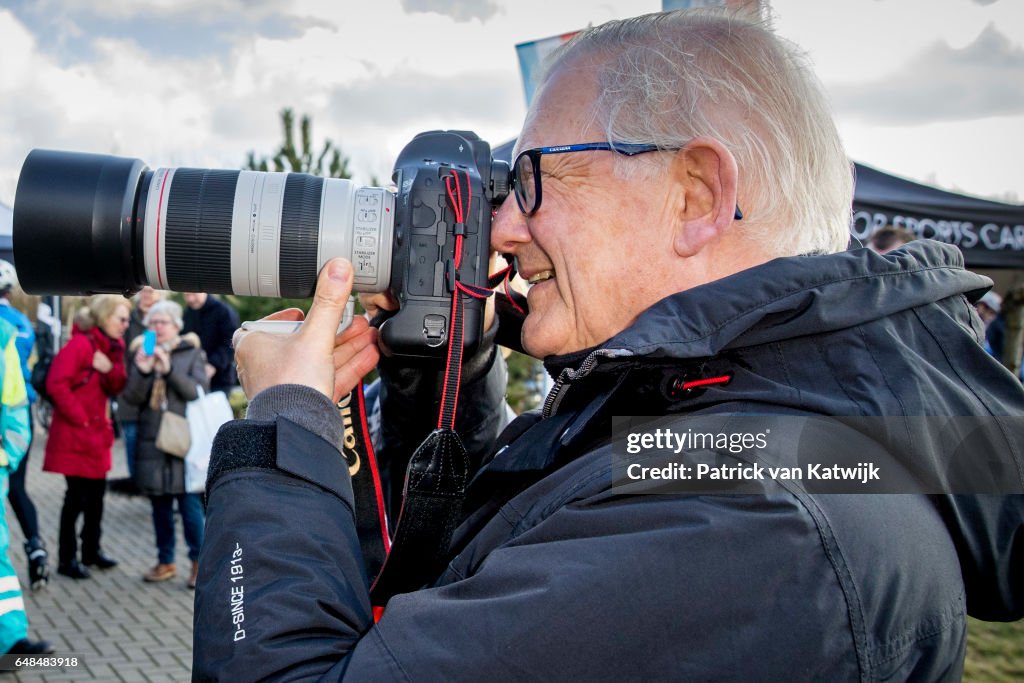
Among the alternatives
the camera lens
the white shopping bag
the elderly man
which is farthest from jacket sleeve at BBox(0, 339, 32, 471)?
the elderly man

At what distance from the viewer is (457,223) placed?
1631 mm

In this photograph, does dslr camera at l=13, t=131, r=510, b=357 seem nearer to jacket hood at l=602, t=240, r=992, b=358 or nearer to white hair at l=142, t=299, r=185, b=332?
jacket hood at l=602, t=240, r=992, b=358

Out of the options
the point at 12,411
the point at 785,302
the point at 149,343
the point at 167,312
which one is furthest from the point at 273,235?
the point at 167,312

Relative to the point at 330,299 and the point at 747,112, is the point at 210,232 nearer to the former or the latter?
the point at 330,299

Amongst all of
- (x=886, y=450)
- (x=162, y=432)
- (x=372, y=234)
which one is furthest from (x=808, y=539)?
(x=162, y=432)

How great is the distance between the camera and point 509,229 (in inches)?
62.0

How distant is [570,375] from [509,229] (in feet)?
1.21

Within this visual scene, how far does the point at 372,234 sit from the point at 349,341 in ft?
0.68

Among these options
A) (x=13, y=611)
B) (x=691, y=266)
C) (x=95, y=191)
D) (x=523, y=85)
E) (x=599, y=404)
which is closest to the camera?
(x=599, y=404)

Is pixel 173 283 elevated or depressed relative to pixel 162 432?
elevated

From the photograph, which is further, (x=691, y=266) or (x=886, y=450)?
(x=691, y=266)

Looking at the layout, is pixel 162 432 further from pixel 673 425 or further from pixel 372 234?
pixel 673 425

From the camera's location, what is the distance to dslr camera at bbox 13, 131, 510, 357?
162 centimetres

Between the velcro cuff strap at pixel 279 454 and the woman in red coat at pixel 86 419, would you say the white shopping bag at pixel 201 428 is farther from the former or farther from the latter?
the velcro cuff strap at pixel 279 454
